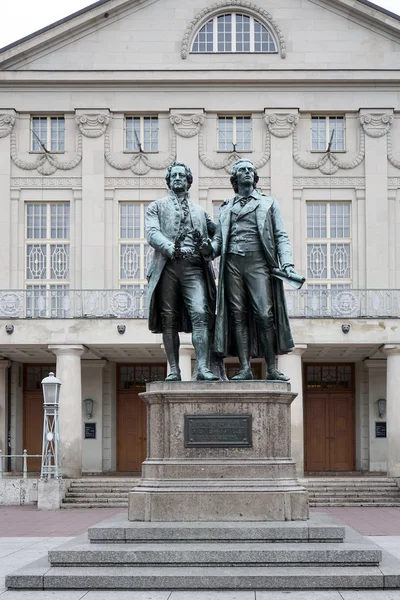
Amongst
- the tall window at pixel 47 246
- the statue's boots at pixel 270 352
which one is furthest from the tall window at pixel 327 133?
the statue's boots at pixel 270 352

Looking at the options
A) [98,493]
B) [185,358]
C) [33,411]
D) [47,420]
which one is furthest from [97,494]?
[33,411]

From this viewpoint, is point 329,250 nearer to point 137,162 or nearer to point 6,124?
point 137,162

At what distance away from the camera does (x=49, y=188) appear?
1425 inches

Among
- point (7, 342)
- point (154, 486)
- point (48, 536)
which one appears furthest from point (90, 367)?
point (154, 486)

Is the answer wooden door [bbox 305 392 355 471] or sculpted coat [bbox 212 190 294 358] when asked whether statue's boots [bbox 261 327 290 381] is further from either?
wooden door [bbox 305 392 355 471]

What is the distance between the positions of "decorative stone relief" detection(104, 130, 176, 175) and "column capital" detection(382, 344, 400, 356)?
954cm

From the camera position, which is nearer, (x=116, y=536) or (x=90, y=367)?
→ (x=116, y=536)

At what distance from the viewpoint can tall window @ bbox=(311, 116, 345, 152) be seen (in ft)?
119

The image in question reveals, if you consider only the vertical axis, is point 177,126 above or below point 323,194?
above

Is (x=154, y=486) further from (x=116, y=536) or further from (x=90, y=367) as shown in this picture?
(x=90, y=367)

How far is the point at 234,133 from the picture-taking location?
36500 millimetres

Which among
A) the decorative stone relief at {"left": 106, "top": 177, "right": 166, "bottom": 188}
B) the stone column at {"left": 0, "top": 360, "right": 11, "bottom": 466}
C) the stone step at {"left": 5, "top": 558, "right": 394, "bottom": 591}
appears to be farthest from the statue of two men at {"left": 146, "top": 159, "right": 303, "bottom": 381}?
the stone column at {"left": 0, "top": 360, "right": 11, "bottom": 466}

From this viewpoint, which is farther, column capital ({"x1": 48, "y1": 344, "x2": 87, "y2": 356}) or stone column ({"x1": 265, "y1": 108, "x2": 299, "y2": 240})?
stone column ({"x1": 265, "y1": 108, "x2": 299, "y2": 240})

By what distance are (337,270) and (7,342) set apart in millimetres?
10760
